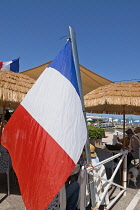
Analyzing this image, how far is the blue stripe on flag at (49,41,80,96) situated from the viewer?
2.27m

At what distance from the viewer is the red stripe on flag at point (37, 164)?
5.94ft

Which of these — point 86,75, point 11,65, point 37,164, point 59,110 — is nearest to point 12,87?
point 59,110

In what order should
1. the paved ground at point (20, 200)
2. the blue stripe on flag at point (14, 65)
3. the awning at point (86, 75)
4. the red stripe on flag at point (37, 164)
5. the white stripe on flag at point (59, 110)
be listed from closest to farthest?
the red stripe on flag at point (37, 164) < the white stripe on flag at point (59, 110) < the paved ground at point (20, 200) < the awning at point (86, 75) < the blue stripe on flag at point (14, 65)

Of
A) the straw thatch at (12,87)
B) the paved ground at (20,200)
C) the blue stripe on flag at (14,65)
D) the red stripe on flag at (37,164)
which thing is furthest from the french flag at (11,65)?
the red stripe on flag at (37,164)

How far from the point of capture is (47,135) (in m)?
1.96

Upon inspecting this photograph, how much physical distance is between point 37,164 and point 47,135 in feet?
1.03

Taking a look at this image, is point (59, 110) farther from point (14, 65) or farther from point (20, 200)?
point (14, 65)

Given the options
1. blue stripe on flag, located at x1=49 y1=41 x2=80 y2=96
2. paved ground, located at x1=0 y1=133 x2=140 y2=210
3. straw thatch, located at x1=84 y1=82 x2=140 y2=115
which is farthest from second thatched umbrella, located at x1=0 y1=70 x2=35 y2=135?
paved ground, located at x1=0 y1=133 x2=140 y2=210

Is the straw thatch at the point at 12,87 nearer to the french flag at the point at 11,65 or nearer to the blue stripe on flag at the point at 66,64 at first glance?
the blue stripe on flag at the point at 66,64

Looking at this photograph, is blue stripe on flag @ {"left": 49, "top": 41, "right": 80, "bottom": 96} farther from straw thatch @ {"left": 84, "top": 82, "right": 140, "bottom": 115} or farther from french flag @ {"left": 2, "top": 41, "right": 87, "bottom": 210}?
straw thatch @ {"left": 84, "top": 82, "right": 140, "bottom": 115}

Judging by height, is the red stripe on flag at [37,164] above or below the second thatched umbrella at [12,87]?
below

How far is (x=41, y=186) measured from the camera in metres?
1.81

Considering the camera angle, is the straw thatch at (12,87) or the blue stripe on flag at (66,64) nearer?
the blue stripe on flag at (66,64)

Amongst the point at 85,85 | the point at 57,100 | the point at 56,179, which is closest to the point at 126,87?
the point at 57,100
